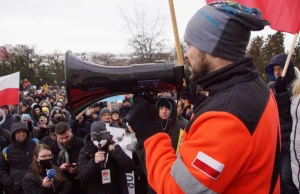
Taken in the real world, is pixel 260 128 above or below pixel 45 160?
above

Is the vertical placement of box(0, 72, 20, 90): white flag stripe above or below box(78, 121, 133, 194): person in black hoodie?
above

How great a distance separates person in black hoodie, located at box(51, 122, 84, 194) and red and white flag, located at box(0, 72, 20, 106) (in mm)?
3923

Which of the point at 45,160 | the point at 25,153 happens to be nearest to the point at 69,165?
the point at 45,160

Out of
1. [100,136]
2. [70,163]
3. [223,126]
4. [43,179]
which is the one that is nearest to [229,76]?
[223,126]

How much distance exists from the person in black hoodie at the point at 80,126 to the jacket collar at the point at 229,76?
4780 mm

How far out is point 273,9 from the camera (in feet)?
11.1

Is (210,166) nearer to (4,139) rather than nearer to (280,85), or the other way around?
(280,85)

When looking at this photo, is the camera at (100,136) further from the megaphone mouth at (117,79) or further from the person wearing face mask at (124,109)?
the person wearing face mask at (124,109)

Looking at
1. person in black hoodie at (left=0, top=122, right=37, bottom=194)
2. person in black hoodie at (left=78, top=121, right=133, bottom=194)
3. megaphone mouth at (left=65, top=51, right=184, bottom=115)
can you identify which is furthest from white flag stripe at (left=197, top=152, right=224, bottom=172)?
person in black hoodie at (left=0, top=122, right=37, bottom=194)

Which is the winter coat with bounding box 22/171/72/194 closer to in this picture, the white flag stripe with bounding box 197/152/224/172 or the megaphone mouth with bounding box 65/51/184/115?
the megaphone mouth with bounding box 65/51/184/115

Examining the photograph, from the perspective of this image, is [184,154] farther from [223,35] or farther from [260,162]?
[223,35]

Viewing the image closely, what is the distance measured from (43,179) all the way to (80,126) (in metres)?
2.47

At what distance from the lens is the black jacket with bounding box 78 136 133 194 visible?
3.57 metres

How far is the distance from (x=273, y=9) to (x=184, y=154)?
8.84ft
